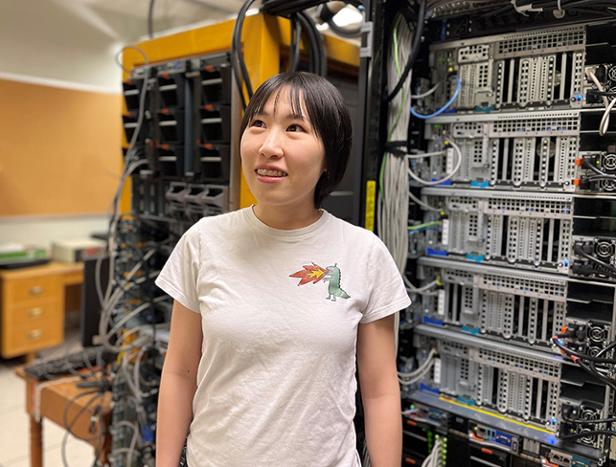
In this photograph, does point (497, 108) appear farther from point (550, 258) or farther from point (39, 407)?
point (39, 407)

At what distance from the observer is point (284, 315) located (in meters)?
1.06

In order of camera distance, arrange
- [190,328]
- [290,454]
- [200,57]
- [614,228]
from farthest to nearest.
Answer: [200,57]
[614,228]
[190,328]
[290,454]

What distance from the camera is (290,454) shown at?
1.06 m

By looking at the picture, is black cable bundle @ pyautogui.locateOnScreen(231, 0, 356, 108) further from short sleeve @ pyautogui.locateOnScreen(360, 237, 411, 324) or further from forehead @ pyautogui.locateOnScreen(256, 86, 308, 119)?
short sleeve @ pyautogui.locateOnScreen(360, 237, 411, 324)

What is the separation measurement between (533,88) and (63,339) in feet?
13.9

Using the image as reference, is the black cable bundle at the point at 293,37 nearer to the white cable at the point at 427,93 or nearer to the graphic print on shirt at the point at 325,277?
the white cable at the point at 427,93

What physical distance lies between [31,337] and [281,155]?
150 inches

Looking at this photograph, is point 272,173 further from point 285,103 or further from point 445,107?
point 445,107

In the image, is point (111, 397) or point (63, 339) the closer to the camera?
point (111, 397)

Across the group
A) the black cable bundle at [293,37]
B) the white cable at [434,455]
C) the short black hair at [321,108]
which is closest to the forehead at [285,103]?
the short black hair at [321,108]

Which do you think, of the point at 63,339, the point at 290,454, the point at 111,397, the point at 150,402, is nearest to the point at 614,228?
the point at 290,454

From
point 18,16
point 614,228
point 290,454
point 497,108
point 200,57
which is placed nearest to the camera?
point 290,454

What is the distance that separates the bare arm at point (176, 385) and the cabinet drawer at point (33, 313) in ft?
10.9

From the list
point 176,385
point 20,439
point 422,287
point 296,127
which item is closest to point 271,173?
point 296,127
